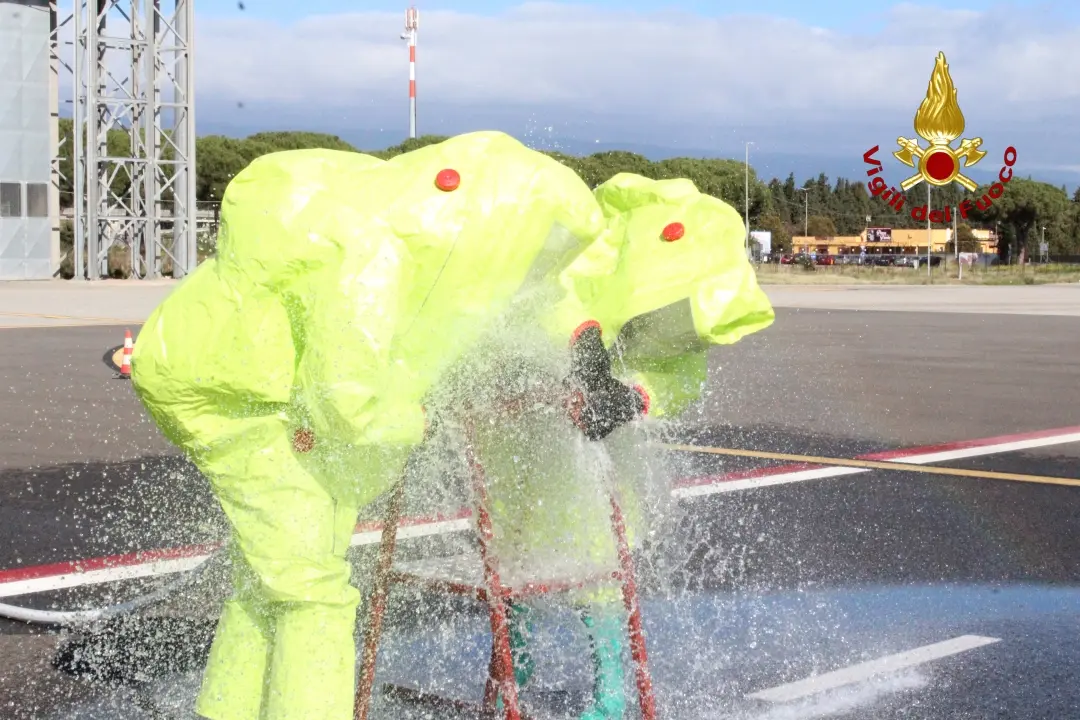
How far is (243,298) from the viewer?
117 inches

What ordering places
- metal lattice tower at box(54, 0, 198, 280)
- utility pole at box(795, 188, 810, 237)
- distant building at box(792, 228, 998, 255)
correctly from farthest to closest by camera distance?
utility pole at box(795, 188, 810, 237)
distant building at box(792, 228, 998, 255)
metal lattice tower at box(54, 0, 198, 280)

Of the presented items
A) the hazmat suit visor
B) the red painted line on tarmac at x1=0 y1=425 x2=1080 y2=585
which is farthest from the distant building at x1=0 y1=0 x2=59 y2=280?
the hazmat suit visor

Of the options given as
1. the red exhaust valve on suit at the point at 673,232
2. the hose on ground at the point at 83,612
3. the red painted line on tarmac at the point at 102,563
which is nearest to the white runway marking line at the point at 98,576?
the red painted line on tarmac at the point at 102,563

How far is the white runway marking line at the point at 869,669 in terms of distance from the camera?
4.30 m

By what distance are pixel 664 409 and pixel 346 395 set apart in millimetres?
1191

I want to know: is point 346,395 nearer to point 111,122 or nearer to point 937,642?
point 937,642

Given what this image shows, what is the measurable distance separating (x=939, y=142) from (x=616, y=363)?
41885 millimetres

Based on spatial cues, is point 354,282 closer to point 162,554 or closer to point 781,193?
point 162,554

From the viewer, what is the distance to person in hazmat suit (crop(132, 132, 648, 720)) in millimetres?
Result: 2889

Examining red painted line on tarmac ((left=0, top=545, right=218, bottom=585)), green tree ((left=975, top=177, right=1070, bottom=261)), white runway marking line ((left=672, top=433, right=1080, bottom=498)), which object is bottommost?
red painted line on tarmac ((left=0, top=545, right=218, bottom=585))

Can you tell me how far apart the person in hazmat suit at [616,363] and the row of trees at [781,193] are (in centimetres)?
29

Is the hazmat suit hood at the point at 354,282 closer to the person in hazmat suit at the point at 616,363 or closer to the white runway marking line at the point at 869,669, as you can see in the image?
the person in hazmat suit at the point at 616,363

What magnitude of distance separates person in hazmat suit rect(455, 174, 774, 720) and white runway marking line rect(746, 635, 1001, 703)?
0.74 metres

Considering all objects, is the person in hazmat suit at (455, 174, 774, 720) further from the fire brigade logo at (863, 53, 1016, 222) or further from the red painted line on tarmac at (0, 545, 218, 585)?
the fire brigade logo at (863, 53, 1016, 222)
